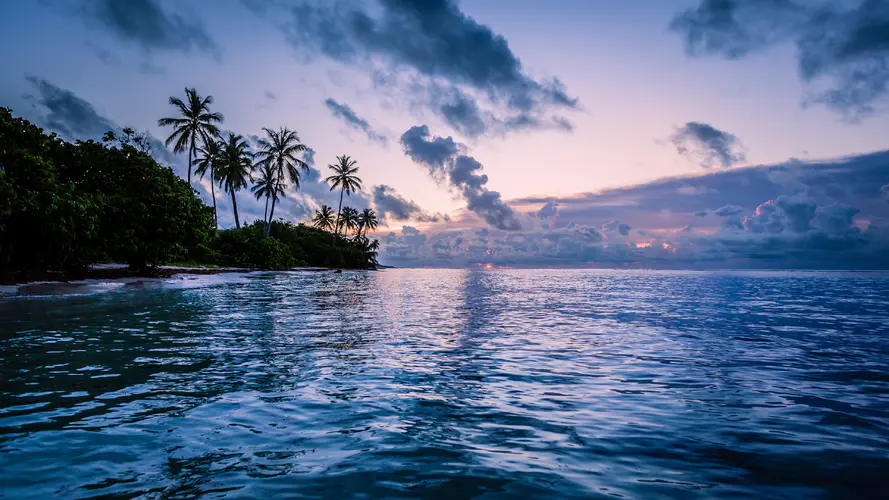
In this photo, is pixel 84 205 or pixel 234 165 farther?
pixel 234 165

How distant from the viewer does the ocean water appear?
15.2 feet

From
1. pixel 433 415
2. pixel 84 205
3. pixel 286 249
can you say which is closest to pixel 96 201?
pixel 84 205

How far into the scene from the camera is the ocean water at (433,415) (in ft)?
15.2

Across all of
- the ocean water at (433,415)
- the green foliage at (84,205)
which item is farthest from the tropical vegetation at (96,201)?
the ocean water at (433,415)

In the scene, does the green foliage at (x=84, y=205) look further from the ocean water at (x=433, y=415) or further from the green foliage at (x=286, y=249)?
the green foliage at (x=286, y=249)

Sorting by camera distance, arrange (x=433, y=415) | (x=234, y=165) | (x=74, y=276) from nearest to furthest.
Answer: (x=433, y=415) → (x=74, y=276) → (x=234, y=165)

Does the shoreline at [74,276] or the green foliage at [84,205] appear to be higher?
the green foliage at [84,205]

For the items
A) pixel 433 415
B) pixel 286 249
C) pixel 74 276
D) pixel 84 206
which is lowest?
pixel 433 415

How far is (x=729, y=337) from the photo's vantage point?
16.1 m

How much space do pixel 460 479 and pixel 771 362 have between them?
10537 millimetres

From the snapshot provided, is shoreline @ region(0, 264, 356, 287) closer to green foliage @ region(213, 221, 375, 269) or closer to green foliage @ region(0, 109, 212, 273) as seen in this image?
green foliage @ region(0, 109, 212, 273)

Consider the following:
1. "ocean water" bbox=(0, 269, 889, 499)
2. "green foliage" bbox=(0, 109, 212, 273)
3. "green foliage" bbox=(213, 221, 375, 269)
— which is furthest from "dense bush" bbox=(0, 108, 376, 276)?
"green foliage" bbox=(213, 221, 375, 269)

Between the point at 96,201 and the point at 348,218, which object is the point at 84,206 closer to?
the point at 96,201

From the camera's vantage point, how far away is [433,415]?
6891mm
